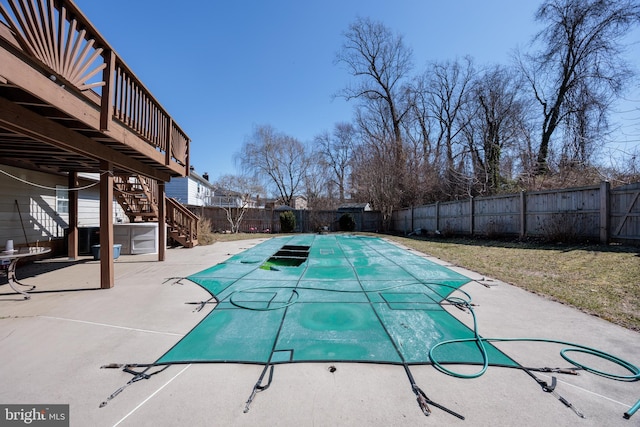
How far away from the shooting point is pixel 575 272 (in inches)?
207

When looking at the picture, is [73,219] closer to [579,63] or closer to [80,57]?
[80,57]

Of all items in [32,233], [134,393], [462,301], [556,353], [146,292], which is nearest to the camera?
[134,393]

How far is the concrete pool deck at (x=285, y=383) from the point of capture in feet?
5.73

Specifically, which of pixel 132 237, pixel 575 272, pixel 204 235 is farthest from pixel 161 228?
pixel 575 272

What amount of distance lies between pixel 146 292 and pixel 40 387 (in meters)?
2.61

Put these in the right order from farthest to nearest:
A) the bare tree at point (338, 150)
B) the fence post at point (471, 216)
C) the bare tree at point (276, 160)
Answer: the bare tree at point (338, 150) < the bare tree at point (276, 160) < the fence post at point (471, 216)

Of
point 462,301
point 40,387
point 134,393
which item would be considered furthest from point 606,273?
point 40,387

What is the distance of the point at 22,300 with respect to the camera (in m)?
4.13

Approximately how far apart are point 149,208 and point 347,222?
12.8m

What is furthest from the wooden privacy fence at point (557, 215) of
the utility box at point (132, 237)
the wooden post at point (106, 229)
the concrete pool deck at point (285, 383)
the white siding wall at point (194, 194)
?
the white siding wall at point (194, 194)

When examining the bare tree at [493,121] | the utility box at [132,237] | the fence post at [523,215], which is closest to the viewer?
the utility box at [132,237]

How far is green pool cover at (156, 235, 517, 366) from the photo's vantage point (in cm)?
247

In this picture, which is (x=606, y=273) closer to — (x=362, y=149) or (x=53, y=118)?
(x=53, y=118)

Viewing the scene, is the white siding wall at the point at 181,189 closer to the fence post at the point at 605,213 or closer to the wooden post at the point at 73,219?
the wooden post at the point at 73,219
